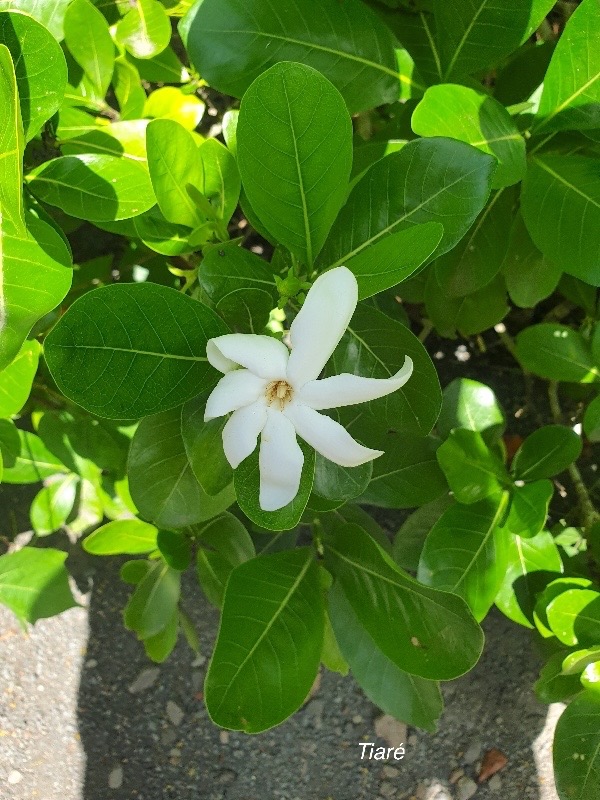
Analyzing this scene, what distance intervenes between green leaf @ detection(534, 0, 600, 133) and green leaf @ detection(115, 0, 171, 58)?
19.4 inches

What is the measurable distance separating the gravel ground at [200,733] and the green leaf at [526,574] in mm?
471

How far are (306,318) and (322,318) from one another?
0.01 meters

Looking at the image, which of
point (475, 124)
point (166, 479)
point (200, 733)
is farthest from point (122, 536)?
point (475, 124)

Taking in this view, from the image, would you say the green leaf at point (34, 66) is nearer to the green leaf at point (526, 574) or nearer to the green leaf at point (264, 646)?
the green leaf at point (264, 646)

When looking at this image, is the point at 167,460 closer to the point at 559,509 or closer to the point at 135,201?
the point at 135,201

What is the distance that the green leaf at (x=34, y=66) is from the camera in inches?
22.8

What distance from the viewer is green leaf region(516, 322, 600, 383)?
96 centimetres

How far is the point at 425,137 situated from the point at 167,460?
0.44 meters

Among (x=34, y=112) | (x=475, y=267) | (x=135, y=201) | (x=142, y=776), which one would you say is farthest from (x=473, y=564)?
(x=142, y=776)

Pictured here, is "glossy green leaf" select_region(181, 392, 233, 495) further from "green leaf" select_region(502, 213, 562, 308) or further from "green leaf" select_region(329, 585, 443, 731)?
"green leaf" select_region(502, 213, 562, 308)

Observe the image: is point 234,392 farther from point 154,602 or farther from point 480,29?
point 154,602

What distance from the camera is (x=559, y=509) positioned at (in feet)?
4.39

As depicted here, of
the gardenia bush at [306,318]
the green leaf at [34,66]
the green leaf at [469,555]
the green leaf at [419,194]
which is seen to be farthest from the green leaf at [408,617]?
the green leaf at [34,66]

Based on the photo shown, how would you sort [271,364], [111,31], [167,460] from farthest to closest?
[111,31]
[167,460]
[271,364]
